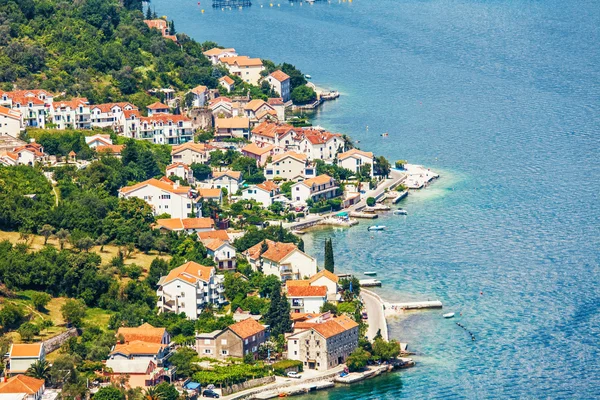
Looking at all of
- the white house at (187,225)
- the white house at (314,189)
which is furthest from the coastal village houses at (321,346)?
the white house at (314,189)

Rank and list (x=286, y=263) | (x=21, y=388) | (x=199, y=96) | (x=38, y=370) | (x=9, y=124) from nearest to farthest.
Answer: (x=21, y=388), (x=38, y=370), (x=286, y=263), (x=9, y=124), (x=199, y=96)

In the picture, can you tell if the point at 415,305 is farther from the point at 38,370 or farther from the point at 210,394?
the point at 38,370

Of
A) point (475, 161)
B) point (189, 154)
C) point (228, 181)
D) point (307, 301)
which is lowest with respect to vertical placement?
point (475, 161)

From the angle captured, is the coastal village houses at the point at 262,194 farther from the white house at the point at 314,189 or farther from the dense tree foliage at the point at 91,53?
the dense tree foliage at the point at 91,53

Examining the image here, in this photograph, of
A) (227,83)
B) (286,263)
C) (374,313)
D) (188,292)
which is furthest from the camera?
(227,83)

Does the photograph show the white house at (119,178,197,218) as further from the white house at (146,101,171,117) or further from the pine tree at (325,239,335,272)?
the white house at (146,101,171,117)

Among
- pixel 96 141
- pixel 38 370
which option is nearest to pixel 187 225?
pixel 96 141

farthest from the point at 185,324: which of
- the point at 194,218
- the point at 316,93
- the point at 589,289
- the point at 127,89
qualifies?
the point at 316,93
